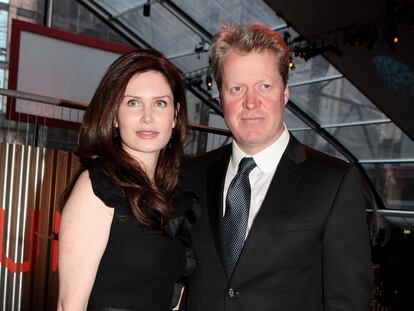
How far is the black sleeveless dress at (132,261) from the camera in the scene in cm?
194

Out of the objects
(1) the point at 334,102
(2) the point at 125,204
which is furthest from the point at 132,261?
(1) the point at 334,102

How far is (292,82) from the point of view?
12.7 m

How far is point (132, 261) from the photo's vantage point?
6.44ft

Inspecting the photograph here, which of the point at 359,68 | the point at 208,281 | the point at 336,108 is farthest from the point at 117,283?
the point at 336,108

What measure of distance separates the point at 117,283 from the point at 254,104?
89cm

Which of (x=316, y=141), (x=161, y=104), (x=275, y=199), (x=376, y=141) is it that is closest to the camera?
(x=275, y=199)

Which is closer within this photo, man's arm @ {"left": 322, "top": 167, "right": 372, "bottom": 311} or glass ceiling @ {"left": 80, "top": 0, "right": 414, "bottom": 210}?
man's arm @ {"left": 322, "top": 167, "right": 372, "bottom": 311}

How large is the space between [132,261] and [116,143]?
0.54 meters

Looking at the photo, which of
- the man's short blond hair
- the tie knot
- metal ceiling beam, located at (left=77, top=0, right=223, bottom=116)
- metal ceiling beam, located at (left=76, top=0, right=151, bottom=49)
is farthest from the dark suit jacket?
metal ceiling beam, located at (left=76, top=0, right=151, bottom=49)

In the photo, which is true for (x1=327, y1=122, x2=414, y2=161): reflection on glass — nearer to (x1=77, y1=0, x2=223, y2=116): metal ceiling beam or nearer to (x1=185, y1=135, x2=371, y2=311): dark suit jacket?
(x1=77, y1=0, x2=223, y2=116): metal ceiling beam

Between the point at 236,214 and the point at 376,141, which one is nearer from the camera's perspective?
the point at 236,214

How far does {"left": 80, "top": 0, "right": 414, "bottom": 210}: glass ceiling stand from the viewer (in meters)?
11.6

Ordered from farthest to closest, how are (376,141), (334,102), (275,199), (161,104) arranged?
(376,141) < (334,102) < (161,104) < (275,199)

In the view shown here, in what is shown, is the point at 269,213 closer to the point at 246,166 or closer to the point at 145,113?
the point at 246,166
